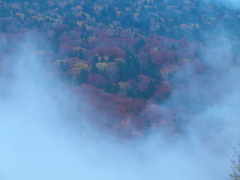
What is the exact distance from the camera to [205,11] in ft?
124

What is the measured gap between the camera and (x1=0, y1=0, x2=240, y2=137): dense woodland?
50.8 feet

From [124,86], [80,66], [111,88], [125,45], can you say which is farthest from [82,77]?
[125,45]

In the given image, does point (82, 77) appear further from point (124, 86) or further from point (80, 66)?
point (124, 86)

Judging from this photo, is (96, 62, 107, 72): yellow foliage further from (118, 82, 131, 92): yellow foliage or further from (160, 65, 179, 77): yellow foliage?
(160, 65, 179, 77): yellow foliage

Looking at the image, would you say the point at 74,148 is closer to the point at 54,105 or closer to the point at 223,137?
the point at 54,105

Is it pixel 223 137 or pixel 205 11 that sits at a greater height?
pixel 205 11

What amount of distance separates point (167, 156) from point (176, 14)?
84.5 feet

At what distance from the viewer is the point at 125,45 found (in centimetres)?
2366

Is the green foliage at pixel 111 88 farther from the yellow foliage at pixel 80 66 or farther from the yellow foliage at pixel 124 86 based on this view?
the yellow foliage at pixel 80 66

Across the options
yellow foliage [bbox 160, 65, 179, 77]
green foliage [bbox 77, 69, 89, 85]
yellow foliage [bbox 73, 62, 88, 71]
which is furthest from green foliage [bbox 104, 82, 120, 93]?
yellow foliage [bbox 160, 65, 179, 77]

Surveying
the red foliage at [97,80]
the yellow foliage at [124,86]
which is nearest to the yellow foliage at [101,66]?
the red foliage at [97,80]

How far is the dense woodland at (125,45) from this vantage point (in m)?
15.5

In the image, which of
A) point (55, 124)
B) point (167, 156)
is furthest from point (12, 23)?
point (167, 156)

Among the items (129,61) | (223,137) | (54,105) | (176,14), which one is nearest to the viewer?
(223,137)
